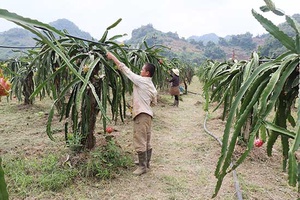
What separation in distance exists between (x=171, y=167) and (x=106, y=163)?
86cm

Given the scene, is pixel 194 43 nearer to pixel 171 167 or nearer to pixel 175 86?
pixel 175 86

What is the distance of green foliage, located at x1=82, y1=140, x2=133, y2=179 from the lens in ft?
9.59

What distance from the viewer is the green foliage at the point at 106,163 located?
2.92 meters

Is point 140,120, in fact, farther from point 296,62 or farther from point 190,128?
point 190,128

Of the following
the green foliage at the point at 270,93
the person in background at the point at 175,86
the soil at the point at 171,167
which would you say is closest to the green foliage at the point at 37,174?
the soil at the point at 171,167

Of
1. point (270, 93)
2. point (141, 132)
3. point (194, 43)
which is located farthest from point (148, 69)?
point (194, 43)

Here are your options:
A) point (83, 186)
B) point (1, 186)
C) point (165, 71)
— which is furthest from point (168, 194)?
point (165, 71)

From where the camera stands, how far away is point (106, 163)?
311cm

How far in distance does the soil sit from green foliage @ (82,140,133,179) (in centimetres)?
9

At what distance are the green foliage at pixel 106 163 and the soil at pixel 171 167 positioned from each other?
0.29ft

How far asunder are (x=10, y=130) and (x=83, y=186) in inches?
93.0

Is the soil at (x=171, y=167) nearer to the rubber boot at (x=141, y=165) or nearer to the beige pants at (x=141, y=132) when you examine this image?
the rubber boot at (x=141, y=165)

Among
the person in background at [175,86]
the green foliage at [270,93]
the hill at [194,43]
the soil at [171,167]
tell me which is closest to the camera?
the green foliage at [270,93]

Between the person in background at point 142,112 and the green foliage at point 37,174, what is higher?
the person in background at point 142,112
